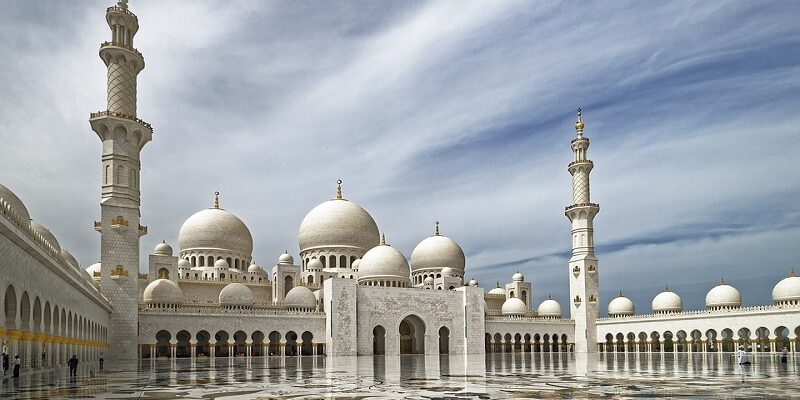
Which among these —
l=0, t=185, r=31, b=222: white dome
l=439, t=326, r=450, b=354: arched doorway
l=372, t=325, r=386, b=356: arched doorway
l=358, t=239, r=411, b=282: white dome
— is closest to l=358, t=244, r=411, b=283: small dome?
l=358, t=239, r=411, b=282: white dome

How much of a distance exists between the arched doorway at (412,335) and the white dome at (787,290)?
2055 centimetres

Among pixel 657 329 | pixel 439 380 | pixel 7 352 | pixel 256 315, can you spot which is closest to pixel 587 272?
pixel 657 329

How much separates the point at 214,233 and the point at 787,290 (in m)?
34.4

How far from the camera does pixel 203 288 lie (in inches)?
1716

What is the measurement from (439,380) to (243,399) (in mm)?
5442

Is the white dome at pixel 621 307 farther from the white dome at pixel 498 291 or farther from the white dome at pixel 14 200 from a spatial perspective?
the white dome at pixel 14 200

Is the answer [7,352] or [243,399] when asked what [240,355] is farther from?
[243,399]

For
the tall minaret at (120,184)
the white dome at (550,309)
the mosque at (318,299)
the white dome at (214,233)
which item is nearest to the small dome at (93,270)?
the mosque at (318,299)

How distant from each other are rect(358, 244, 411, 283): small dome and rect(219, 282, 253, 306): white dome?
7635 millimetres

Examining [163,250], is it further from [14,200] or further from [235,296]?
[14,200]

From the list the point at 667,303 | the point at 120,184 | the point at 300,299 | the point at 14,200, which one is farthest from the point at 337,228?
the point at 14,200

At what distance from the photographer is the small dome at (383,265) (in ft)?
146

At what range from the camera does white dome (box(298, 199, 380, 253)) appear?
159 ft

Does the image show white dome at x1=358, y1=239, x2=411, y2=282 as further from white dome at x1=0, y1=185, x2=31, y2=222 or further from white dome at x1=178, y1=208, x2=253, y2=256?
white dome at x1=0, y1=185, x2=31, y2=222
